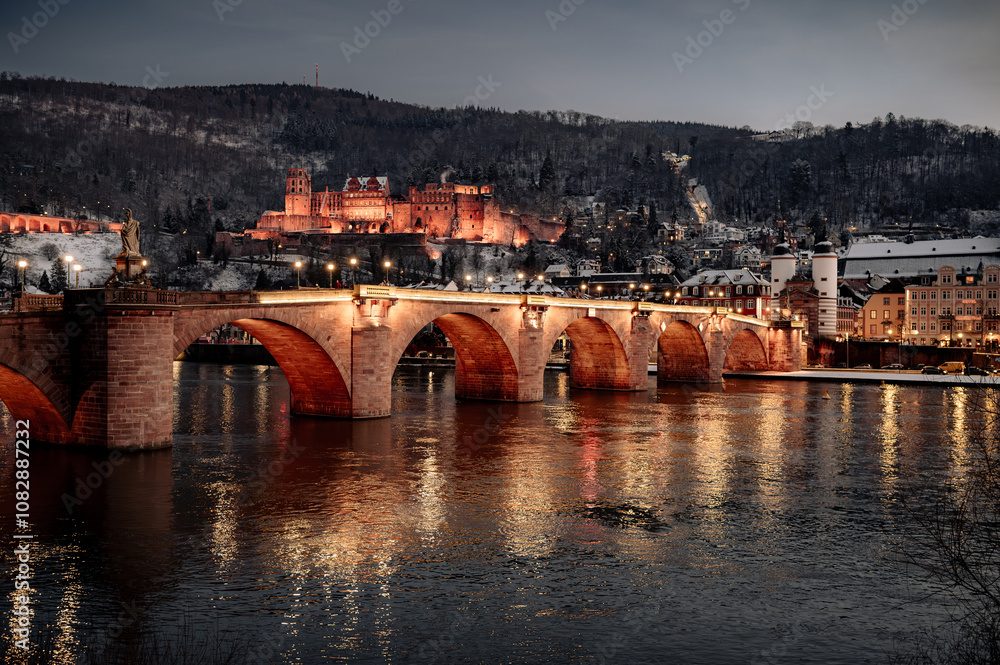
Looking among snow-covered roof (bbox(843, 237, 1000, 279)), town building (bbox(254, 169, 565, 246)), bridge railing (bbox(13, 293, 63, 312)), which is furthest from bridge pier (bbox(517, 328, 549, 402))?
town building (bbox(254, 169, 565, 246))

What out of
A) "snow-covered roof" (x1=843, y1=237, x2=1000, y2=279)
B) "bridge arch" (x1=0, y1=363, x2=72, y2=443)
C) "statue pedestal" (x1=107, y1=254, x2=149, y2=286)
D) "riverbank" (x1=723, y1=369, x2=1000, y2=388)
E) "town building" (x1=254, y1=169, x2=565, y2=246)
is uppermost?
"town building" (x1=254, y1=169, x2=565, y2=246)

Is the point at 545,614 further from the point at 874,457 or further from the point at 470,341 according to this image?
the point at 470,341

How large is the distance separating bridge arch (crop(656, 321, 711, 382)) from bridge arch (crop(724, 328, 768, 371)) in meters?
13.2

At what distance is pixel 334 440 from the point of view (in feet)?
109

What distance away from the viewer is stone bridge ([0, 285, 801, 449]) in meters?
27.0

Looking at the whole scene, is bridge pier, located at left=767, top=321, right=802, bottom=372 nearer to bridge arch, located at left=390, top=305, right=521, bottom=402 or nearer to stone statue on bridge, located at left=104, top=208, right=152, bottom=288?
bridge arch, located at left=390, top=305, right=521, bottom=402

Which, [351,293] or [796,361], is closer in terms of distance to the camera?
[351,293]

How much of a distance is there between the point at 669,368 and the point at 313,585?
58599 millimetres

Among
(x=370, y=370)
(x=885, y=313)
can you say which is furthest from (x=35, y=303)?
(x=885, y=313)

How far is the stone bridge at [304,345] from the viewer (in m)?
27.0

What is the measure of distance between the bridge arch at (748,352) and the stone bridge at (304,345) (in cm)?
1693

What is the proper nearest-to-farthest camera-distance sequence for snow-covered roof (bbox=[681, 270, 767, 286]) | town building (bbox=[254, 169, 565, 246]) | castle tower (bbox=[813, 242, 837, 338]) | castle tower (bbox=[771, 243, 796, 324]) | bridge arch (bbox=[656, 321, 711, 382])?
bridge arch (bbox=[656, 321, 711, 382]) → castle tower (bbox=[813, 242, 837, 338]) → castle tower (bbox=[771, 243, 796, 324]) → snow-covered roof (bbox=[681, 270, 767, 286]) → town building (bbox=[254, 169, 565, 246])

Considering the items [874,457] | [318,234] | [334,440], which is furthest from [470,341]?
[318,234]

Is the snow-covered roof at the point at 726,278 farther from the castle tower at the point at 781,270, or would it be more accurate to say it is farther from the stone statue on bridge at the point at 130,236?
the stone statue on bridge at the point at 130,236
